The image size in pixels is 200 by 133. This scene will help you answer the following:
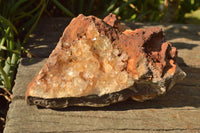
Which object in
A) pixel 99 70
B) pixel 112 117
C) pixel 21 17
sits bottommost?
pixel 112 117

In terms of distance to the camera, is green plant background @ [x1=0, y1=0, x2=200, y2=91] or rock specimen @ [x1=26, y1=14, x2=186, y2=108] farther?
green plant background @ [x1=0, y1=0, x2=200, y2=91]

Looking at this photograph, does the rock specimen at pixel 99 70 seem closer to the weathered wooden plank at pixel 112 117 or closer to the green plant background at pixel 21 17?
the weathered wooden plank at pixel 112 117

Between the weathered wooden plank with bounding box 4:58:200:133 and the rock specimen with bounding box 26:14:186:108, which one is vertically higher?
the rock specimen with bounding box 26:14:186:108

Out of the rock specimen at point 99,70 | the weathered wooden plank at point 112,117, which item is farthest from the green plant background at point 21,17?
the rock specimen at point 99,70

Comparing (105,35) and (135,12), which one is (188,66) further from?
(135,12)

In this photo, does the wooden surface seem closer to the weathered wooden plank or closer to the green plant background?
the weathered wooden plank

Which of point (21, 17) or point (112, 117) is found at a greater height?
point (21, 17)

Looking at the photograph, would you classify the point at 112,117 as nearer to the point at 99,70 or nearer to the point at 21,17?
the point at 99,70

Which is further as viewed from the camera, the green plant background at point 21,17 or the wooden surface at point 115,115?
the green plant background at point 21,17

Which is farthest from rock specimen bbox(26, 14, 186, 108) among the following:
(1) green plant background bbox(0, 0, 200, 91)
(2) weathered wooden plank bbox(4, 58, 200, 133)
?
(1) green plant background bbox(0, 0, 200, 91)

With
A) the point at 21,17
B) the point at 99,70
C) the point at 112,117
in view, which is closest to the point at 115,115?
the point at 112,117
